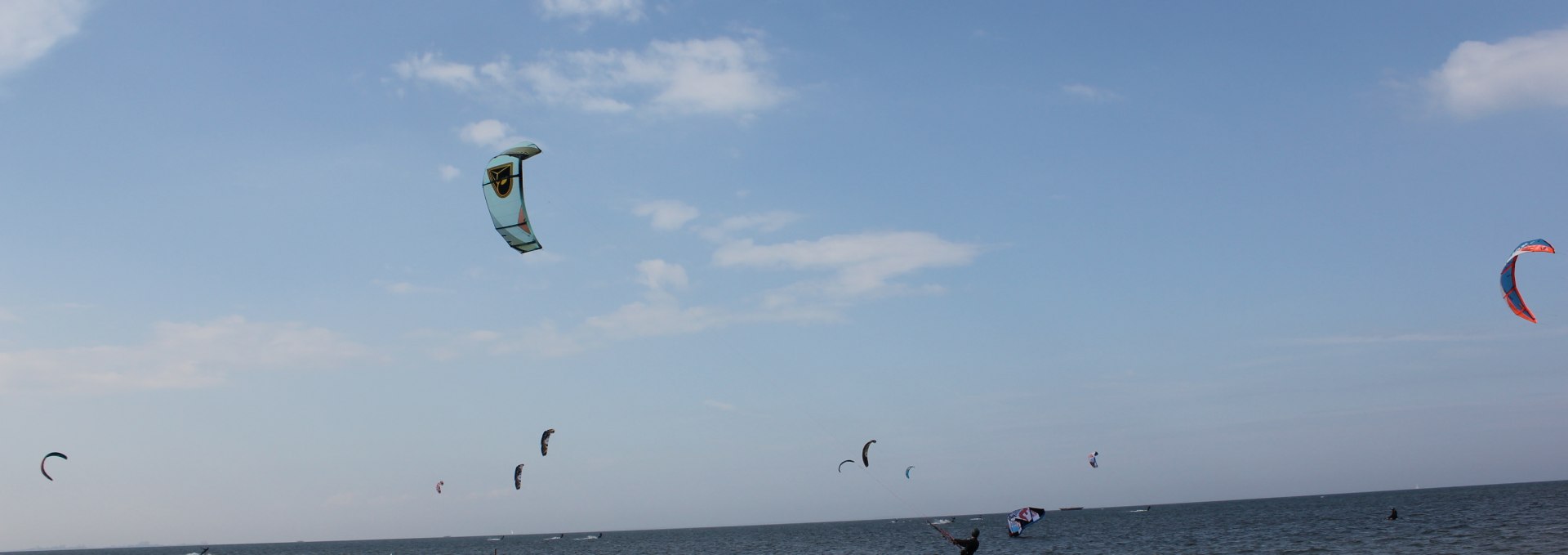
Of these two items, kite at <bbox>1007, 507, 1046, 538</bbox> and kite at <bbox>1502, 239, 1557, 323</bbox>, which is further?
kite at <bbox>1007, 507, 1046, 538</bbox>

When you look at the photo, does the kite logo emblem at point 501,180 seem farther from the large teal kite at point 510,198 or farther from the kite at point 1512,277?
the kite at point 1512,277

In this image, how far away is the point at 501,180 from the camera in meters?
18.7

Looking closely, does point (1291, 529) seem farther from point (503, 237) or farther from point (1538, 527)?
point (503, 237)

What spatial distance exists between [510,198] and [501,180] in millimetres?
401

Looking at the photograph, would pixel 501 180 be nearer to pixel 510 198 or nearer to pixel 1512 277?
pixel 510 198

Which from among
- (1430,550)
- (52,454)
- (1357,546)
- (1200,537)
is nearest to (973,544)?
(1430,550)

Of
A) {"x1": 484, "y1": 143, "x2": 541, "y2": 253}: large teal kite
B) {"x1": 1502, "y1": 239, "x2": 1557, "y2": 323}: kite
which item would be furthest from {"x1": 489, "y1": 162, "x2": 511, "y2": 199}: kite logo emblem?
{"x1": 1502, "y1": 239, "x2": 1557, "y2": 323}: kite

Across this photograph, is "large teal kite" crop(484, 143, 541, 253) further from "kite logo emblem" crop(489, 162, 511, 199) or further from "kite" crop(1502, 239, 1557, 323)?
"kite" crop(1502, 239, 1557, 323)

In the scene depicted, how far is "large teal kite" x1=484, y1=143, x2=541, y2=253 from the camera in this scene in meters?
18.5

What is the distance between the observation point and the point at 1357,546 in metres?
37.8

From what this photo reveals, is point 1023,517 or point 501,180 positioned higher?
point 501,180

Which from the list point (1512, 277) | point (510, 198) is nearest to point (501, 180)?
point (510, 198)

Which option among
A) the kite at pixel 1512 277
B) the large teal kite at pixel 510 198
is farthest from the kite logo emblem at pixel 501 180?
the kite at pixel 1512 277

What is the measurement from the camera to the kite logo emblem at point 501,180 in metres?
18.7
